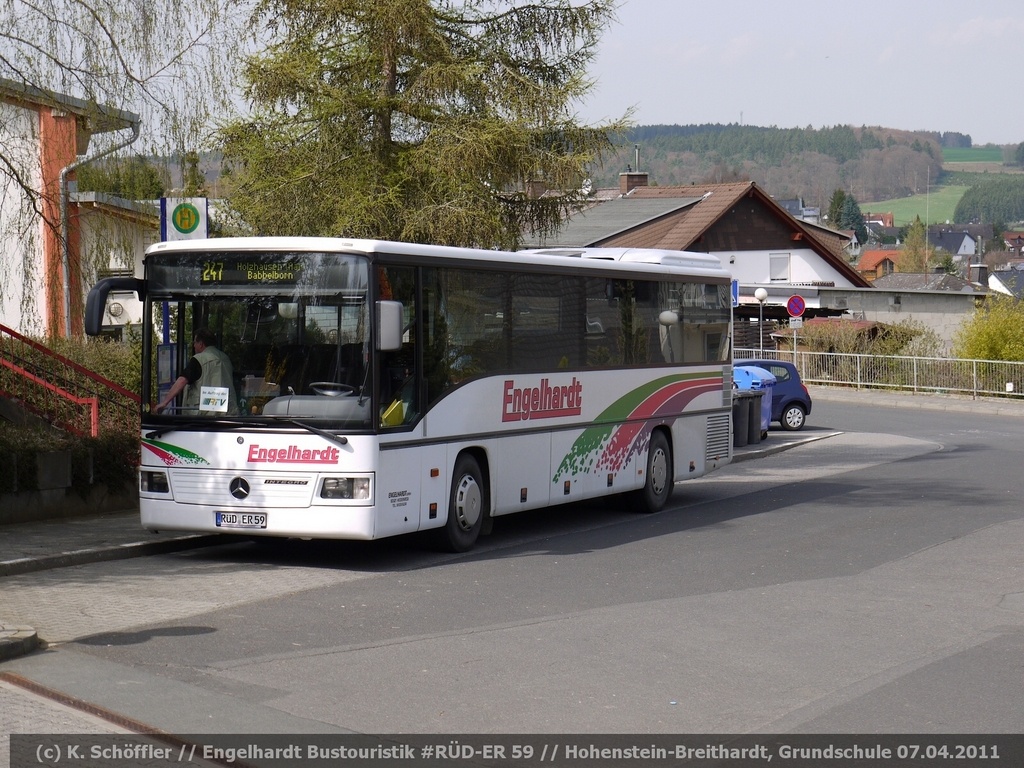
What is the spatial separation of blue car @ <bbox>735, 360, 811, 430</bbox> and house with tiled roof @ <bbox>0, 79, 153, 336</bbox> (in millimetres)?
20024

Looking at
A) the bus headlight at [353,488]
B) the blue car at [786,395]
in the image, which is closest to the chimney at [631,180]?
the blue car at [786,395]

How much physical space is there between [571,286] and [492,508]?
9.74 feet

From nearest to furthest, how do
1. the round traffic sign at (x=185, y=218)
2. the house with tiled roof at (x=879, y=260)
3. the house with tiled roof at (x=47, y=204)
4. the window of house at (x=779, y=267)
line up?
the house with tiled roof at (x=47, y=204), the round traffic sign at (x=185, y=218), the window of house at (x=779, y=267), the house with tiled roof at (x=879, y=260)

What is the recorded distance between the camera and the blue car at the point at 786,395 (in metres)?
31.5

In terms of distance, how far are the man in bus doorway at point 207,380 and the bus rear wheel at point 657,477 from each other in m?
6.53

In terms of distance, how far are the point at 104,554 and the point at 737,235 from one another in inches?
1993

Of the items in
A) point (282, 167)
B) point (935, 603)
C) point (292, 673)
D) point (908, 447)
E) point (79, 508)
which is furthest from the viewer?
point (908, 447)

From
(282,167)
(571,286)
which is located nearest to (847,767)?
(571,286)

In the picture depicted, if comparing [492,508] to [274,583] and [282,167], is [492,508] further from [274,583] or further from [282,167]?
[282,167]

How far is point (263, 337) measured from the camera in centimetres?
1218

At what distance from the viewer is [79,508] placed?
47.7 feet

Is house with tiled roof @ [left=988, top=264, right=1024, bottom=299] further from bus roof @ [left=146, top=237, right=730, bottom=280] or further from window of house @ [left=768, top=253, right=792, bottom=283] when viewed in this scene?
bus roof @ [left=146, top=237, right=730, bottom=280]

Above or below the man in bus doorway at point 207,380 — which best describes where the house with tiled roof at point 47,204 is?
above

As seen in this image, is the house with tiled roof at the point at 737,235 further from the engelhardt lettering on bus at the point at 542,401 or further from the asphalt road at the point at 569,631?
the asphalt road at the point at 569,631
